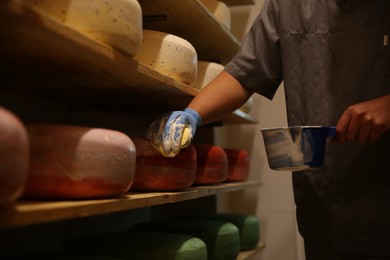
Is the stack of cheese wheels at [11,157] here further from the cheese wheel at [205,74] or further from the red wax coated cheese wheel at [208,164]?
the cheese wheel at [205,74]

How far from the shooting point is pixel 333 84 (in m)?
1.31

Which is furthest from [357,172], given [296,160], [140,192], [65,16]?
[65,16]

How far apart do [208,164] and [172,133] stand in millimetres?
437

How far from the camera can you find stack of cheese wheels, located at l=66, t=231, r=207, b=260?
4.08 ft

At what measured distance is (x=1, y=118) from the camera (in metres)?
0.59

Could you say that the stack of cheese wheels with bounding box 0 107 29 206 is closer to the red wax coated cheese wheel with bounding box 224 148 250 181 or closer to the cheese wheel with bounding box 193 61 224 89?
the cheese wheel with bounding box 193 61 224 89

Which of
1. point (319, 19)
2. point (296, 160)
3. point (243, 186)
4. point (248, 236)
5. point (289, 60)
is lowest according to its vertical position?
point (248, 236)

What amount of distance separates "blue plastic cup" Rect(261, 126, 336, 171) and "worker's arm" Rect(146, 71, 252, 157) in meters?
0.22

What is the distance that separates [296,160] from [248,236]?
1.02m

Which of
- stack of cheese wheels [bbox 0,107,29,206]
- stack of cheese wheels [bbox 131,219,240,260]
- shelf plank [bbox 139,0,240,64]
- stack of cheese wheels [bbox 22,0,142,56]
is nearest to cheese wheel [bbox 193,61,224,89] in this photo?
shelf plank [bbox 139,0,240,64]

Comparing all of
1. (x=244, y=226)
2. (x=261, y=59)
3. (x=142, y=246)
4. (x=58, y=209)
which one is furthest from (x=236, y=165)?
(x=58, y=209)

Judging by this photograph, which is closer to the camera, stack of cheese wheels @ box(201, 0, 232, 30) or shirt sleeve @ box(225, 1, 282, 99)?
shirt sleeve @ box(225, 1, 282, 99)

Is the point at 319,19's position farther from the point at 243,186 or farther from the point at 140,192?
the point at 243,186

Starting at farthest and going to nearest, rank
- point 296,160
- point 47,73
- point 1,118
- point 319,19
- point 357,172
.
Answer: point 319,19 < point 357,172 < point 296,160 < point 47,73 < point 1,118
